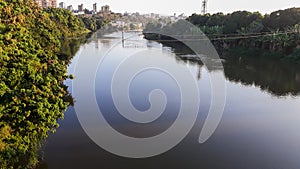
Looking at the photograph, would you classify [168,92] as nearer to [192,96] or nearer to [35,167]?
[192,96]

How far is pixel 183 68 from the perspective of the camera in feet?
90.4

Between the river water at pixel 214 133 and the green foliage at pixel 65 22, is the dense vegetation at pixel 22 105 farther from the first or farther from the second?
the green foliage at pixel 65 22

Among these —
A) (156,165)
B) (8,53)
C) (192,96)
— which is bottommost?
(156,165)

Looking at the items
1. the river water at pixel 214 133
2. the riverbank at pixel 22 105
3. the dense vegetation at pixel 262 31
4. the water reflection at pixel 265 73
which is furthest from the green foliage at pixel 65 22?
the riverbank at pixel 22 105

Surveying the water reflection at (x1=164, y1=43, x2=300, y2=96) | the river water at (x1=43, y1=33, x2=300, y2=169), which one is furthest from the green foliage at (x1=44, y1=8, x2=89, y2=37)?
the river water at (x1=43, y1=33, x2=300, y2=169)

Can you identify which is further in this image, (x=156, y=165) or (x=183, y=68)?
(x=183, y=68)

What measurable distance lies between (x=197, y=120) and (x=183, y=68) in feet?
45.2

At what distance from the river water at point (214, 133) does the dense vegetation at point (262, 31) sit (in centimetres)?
988

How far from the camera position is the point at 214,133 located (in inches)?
503

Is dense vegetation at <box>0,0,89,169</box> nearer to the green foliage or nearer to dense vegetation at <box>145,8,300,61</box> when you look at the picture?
dense vegetation at <box>145,8,300,61</box>

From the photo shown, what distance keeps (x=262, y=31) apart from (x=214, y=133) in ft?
86.6

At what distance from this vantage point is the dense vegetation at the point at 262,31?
101ft

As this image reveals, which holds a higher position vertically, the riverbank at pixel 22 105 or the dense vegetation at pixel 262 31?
the dense vegetation at pixel 262 31

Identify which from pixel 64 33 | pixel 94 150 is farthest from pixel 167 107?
Answer: pixel 64 33
